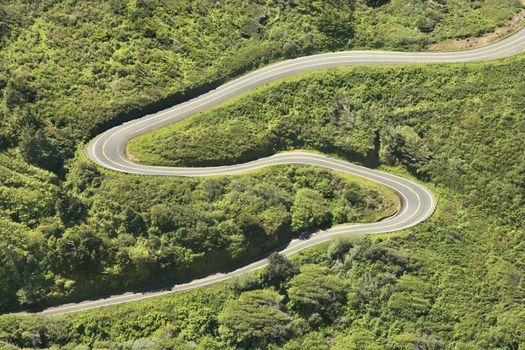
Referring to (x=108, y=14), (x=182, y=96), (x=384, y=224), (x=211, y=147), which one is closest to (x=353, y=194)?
(x=384, y=224)

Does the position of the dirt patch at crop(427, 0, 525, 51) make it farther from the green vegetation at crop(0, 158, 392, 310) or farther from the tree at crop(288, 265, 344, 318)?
the tree at crop(288, 265, 344, 318)

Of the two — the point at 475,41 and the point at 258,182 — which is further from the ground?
the point at 475,41

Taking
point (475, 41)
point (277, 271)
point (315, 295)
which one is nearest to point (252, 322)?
point (277, 271)

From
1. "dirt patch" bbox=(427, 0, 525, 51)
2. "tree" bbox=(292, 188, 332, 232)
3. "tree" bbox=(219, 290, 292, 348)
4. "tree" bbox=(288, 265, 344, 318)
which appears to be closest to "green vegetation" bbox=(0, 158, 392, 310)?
"tree" bbox=(292, 188, 332, 232)

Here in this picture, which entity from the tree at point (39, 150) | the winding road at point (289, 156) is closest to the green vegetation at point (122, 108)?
the tree at point (39, 150)

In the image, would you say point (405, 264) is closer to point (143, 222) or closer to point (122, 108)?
point (143, 222)

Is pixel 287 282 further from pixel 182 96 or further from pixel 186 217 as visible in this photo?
pixel 182 96

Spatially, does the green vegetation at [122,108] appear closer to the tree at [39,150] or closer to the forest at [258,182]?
the tree at [39,150]
